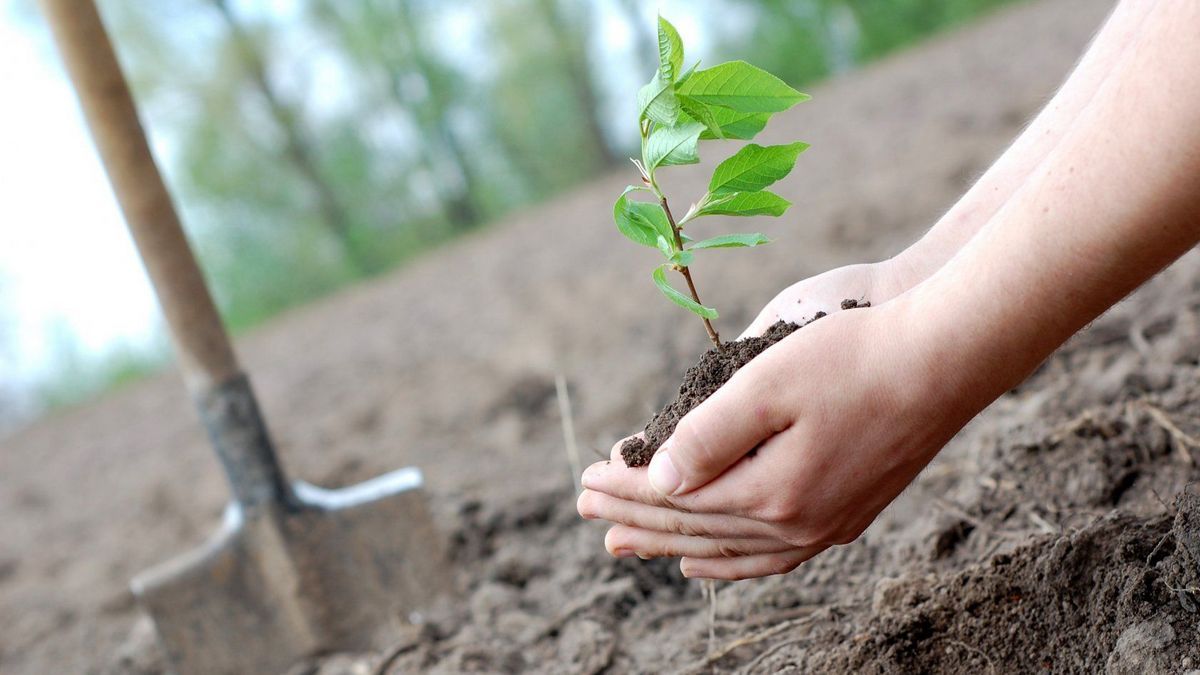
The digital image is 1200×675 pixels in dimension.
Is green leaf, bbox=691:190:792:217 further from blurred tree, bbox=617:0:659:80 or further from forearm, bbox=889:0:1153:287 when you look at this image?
blurred tree, bbox=617:0:659:80

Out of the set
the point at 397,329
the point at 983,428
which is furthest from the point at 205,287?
the point at 397,329

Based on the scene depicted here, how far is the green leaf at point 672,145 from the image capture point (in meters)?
1.04

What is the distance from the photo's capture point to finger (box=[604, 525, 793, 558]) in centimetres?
106

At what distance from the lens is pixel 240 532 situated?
7.38 feet

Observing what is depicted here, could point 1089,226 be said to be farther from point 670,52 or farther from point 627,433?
point 627,433

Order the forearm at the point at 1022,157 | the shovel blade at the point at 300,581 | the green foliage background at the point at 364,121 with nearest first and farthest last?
1. the forearm at the point at 1022,157
2. the shovel blade at the point at 300,581
3. the green foliage background at the point at 364,121

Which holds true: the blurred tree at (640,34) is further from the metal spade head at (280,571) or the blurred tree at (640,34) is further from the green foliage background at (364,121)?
the metal spade head at (280,571)

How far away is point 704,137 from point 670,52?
118 millimetres

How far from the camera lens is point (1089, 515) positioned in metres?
1.32

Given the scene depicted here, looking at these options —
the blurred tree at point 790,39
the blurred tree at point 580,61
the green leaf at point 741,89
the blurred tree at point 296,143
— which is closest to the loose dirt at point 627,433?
the green leaf at point 741,89

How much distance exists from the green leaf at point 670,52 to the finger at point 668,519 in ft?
1.46

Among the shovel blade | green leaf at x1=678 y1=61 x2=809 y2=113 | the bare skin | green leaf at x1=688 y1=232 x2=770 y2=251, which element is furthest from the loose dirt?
green leaf at x1=678 y1=61 x2=809 y2=113

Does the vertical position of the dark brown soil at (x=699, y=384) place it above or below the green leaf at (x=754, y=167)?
below

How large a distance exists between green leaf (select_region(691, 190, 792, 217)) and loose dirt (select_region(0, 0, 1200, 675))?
461 millimetres
